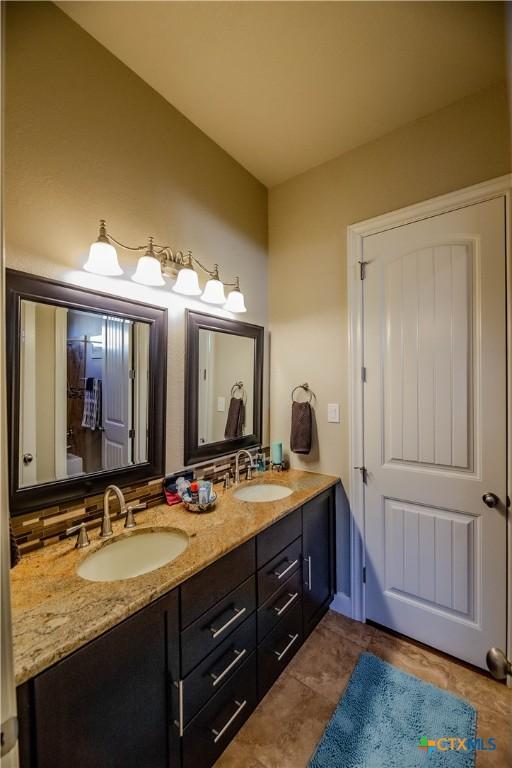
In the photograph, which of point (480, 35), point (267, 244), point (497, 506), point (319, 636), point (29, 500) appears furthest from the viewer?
point (267, 244)

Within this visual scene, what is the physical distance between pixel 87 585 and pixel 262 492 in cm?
112

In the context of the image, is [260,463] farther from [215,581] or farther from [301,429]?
[215,581]

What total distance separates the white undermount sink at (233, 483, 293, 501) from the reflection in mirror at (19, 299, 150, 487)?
65cm

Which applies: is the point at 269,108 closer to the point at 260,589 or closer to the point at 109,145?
the point at 109,145

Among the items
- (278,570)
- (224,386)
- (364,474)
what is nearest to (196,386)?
(224,386)

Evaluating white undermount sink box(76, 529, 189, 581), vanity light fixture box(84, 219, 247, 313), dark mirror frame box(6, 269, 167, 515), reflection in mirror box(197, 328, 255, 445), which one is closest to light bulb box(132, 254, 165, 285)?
vanity light fixture box(84, 219, 247, 313)

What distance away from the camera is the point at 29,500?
3.68 ft

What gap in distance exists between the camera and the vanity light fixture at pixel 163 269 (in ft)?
4.18

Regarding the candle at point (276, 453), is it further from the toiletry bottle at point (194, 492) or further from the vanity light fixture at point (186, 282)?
the vanity light fixture at point (186, 282)

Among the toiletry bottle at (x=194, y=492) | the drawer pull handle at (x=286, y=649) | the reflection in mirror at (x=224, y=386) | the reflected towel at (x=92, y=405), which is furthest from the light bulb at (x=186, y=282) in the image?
the drawer pull handle at (x=286, y=649)

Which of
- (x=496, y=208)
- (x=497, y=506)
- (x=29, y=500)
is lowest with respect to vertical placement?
(x=497, y=506)

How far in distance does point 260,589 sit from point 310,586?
1.72 ft

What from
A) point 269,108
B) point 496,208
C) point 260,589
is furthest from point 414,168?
point 260,589

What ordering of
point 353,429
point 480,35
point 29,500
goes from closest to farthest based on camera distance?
point 29,500 → point 480,35 → point 353,429
